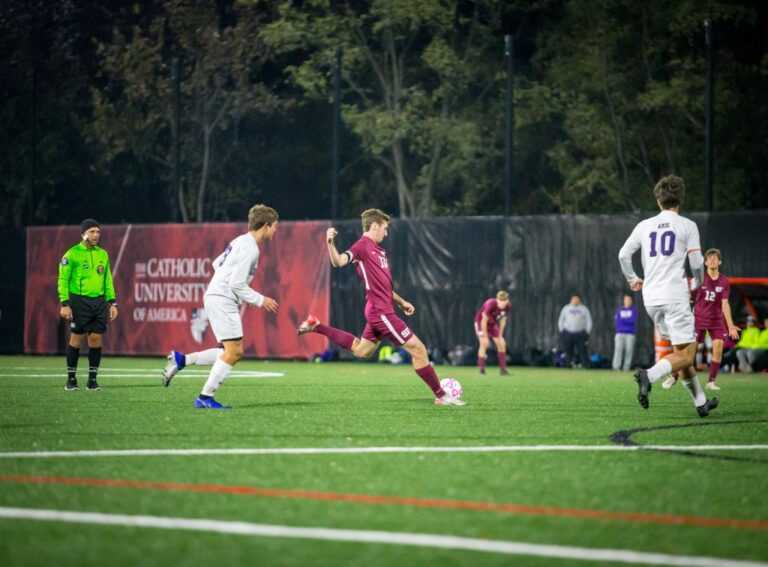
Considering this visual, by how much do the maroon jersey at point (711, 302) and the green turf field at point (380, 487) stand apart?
5.07m

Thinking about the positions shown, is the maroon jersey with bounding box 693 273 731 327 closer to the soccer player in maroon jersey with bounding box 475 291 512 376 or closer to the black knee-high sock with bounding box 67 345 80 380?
the soccer player in maroon jersey with bounding box 475 291 512 376

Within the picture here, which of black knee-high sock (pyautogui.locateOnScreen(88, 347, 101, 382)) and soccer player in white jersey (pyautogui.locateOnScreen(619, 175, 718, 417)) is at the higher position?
soccer player in white jersey (pyautogui.locateOnScreen(619, 175, 718, 417))

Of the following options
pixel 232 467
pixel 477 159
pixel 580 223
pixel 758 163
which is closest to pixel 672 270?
pixel 232 467

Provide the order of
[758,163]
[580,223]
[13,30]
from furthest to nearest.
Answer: [13,30]
[758,163]
[580,223]

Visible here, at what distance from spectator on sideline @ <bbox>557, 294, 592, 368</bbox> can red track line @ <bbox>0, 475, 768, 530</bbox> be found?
2276cm

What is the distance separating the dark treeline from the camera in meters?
45.1

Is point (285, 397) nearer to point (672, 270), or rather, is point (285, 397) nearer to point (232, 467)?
point (672, 270)

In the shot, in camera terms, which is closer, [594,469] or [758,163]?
[594,469]

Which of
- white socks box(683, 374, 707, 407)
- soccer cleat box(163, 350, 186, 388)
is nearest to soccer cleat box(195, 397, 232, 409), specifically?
soccer cleat box(163, 350, 186, 388)

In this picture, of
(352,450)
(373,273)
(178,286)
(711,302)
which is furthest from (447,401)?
(178,286)

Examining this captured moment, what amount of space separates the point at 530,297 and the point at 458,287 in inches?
73.0

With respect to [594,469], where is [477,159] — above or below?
above

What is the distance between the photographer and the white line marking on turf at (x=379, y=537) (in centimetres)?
573

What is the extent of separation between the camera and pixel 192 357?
15086mm
